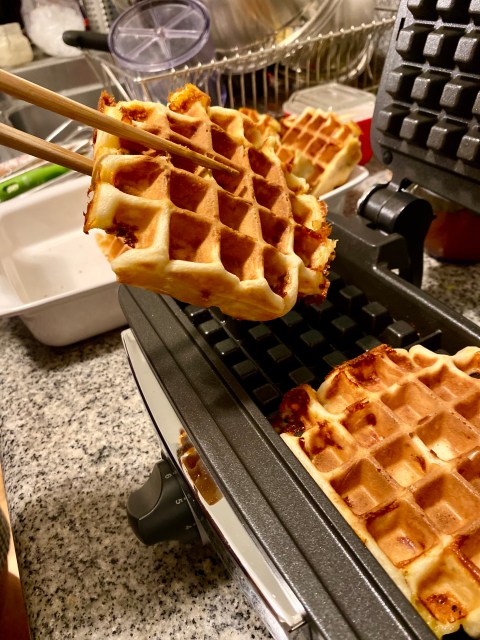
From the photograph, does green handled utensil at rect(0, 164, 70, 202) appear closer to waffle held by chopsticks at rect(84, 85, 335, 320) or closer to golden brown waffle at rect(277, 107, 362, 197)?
golden brown waffle at rect(277, 107, 362, 197)

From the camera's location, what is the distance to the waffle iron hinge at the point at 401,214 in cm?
79

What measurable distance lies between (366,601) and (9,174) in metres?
1.36

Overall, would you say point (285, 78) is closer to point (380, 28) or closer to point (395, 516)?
point (380, 28)

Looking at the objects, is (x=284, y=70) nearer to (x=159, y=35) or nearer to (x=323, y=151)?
(x=159, y=35)

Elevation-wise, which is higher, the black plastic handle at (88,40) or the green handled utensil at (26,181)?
the black plastic handle at (88,40)

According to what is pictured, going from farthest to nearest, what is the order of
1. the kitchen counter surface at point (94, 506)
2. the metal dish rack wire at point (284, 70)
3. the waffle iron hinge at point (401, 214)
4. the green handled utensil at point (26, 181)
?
the metal dish rack wire at point (284, 70)
the green handled utensil at point (26, 181)
the waffle iron hinge at point (401, 214)
the kitchen counter surface at point (94, 506)

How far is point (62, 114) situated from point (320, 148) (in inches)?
35.2

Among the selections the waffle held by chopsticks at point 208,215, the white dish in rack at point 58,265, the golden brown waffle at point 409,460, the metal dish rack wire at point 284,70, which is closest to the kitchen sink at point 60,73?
the metal dish rack wire at point 284,70

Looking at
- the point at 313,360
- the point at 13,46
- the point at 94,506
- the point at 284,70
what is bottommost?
the point at 94,506

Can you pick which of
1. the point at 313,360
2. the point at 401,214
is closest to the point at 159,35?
the point at 401,214

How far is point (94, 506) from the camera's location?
0.76m

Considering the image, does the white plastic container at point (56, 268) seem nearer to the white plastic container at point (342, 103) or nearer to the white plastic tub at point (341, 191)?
the white plastic tub at point (341, 191)

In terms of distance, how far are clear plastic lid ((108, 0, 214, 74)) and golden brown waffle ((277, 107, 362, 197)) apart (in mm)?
388

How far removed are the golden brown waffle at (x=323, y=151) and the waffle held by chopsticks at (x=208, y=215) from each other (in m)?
0.41
